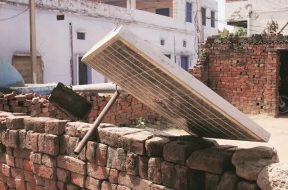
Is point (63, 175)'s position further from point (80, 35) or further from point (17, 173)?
point (80, 35)

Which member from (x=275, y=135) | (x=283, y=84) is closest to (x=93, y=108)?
(x=275, y=135)

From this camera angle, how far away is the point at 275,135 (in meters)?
10.0

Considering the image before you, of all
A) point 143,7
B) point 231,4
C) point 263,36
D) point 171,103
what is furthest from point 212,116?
point 143,7

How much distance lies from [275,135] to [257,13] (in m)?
9.54

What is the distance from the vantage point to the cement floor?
26.6 ft

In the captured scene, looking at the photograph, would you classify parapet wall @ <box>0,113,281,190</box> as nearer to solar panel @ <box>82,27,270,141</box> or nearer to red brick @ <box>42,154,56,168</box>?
red brick @ <box>42,154,56,168</box>

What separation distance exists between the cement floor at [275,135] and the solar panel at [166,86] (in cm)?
465

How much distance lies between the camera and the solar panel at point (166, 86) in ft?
8.15

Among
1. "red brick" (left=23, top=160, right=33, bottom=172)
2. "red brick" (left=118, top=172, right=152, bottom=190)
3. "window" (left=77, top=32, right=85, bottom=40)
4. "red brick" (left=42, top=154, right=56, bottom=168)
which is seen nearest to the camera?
"red brick" (left=118, top=172, right=152, bottom=190)

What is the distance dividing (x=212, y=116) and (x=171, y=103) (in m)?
0.38

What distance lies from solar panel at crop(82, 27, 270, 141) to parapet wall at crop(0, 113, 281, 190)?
0.60 ft

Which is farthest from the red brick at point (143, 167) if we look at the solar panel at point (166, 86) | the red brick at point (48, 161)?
the red brick at point (48, 161)

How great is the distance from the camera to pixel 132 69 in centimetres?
284

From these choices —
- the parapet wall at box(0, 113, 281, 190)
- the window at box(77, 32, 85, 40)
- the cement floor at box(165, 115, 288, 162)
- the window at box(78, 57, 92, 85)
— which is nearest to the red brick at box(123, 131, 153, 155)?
the parapet wall at box(0, 113, 281, 190)
